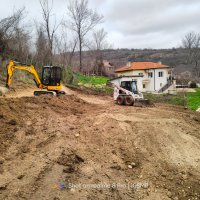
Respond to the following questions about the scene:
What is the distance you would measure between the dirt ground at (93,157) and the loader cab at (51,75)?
4.31 metres

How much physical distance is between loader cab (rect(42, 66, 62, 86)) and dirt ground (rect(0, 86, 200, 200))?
431 cm

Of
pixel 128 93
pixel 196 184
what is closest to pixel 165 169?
pixel 196 184

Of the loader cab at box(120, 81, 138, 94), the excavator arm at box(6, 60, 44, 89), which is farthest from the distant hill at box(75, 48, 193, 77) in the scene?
the excavator arm at box(6, 60, 44, 89)

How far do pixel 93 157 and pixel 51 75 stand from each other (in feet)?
27.8

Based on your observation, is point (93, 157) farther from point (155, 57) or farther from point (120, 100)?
point (155, 57)

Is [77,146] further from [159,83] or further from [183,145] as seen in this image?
[159,83]

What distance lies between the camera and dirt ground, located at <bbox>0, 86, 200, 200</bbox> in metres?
4.74

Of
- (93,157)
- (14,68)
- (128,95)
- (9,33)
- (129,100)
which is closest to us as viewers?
(93,157)

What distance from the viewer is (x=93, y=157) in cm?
611

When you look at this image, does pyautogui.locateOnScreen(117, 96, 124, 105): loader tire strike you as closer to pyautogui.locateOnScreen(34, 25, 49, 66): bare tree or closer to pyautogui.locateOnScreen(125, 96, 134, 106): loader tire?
pyautogui.locateOnScreen(125, 96, 134, 106): loader tire

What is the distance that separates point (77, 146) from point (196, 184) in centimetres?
310

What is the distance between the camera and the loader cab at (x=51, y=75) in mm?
13602

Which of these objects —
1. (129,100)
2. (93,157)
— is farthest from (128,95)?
(93,157)

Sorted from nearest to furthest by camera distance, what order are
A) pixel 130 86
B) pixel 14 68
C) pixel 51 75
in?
pixel 14 68
pixel 51 75
pixel 130 86
